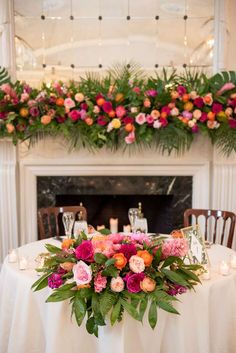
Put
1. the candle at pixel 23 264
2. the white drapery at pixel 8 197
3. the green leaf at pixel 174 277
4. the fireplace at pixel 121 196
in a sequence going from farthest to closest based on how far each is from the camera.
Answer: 1. the fireplace at pixel 121 196
2. the white drapery at pixel 8 197
3. the candle at pixel 23 264
4. the green leaf at pixel 174 277

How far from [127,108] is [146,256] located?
5.91 ft

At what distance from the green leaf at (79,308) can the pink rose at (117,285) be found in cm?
13

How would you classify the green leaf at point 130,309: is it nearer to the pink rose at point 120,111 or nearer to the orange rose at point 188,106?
the pink rose at point 120,111

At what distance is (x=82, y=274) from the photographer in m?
1.42

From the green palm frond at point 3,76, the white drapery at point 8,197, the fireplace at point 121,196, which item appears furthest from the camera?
the fireplace at point 121,196

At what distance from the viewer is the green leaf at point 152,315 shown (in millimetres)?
1394

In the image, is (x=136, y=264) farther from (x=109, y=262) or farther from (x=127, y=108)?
(x=127, y=108)

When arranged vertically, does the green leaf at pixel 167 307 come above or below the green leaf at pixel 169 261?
below

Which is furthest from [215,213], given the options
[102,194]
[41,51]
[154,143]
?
[41,51]

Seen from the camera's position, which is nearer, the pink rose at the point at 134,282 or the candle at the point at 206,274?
the pink rose at the point at 134,282

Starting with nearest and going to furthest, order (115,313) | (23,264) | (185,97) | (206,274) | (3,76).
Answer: (115,313)
(206,274)
(23,264)
(185,97)
(3,76)

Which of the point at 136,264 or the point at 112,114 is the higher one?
the point at 112,114

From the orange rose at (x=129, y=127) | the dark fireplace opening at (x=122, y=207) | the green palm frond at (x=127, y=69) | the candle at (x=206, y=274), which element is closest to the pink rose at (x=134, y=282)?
the candle at (x=206, y=274)

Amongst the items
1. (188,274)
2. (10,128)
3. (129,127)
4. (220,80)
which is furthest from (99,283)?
(220,80)
